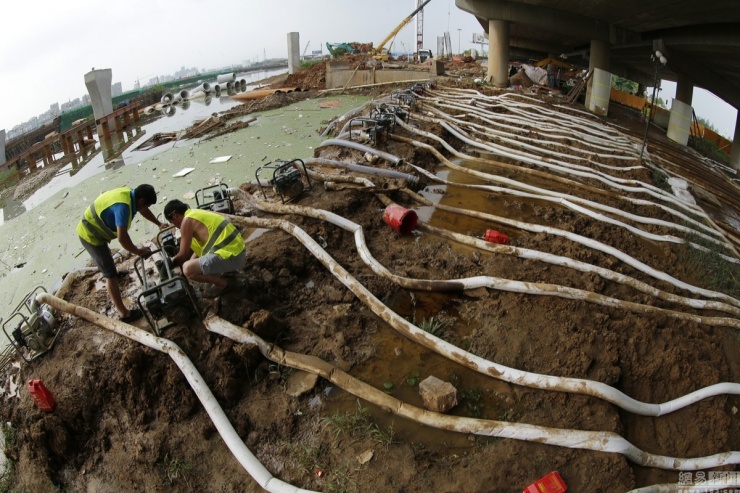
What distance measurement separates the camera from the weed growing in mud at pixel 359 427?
2.89m

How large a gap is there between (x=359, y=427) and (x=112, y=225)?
118 inches

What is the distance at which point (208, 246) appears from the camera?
12.6 feet

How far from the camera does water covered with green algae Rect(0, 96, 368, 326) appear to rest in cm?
627

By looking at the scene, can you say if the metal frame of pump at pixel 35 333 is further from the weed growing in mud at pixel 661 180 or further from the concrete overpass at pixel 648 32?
the concrete overpass at pixel 648 32

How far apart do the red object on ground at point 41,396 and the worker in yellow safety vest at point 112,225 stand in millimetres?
829

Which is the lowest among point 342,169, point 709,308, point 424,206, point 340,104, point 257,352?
point 709,308

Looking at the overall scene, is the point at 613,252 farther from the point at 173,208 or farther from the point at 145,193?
the point at 145,193

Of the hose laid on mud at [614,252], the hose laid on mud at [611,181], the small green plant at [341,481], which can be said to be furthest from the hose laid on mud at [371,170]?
the small green plant at [341,481]

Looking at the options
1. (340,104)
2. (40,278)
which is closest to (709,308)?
(40,278)

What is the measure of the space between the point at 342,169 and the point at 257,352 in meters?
3.89

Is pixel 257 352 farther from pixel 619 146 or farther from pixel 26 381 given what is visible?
pixel 619 146

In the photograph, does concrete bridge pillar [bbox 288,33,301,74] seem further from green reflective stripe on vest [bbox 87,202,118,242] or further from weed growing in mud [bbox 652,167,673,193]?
green reflective stripe on vest [bbox 87,202,118,242]

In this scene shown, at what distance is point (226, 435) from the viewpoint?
2.96 m

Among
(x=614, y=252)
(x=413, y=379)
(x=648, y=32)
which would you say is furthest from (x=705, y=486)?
(x=648, y=32)
